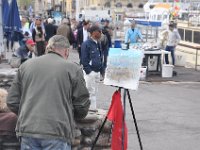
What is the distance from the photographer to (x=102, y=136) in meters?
7.51

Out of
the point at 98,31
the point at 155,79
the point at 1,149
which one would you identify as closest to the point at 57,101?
the point at 1,149

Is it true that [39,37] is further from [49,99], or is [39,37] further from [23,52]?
[49,99]

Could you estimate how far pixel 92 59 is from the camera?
9.41m

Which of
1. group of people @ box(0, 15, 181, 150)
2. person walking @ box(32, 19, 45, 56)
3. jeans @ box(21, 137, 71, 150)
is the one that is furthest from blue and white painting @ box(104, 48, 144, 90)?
person walking @ box(32, 19, 45, 56)

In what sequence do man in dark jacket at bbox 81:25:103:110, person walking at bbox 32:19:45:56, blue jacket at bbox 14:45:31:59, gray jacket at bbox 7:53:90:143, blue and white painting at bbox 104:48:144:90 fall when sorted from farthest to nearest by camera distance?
person walking at bbox 32:19:45:56 < blue jacket at bbox 14:45:31:59 < man in dark jacket at bbox 81:25:103:110 < blue and white painting at bbox 104:48:144:90 < gray jacket at bbox 7:53:90:143

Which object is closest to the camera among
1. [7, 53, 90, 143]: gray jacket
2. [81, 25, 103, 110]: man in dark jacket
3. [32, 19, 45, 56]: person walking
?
[7, 53, 90, 143]: gray jacket

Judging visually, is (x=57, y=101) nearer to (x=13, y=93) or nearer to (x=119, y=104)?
(x=13, y=93)

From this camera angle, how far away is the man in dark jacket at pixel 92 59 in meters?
9.38

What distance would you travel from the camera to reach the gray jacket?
448cm

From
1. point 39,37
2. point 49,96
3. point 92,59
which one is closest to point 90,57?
point 92,59

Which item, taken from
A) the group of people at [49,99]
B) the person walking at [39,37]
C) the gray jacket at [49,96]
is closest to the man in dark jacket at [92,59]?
the group of people at [49,99]

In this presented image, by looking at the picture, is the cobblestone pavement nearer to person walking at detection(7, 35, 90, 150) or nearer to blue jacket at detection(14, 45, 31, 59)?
blue jacket at detection(14, 45, 31, 59)

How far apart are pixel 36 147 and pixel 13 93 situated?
0.56 meters

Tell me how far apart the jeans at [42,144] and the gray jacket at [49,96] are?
4 cm
